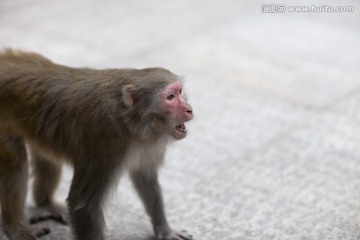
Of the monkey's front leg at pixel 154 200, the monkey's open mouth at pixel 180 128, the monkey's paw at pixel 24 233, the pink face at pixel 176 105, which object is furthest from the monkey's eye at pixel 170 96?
the monkey's paw at pixel 24 233

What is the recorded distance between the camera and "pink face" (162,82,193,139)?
148 inches

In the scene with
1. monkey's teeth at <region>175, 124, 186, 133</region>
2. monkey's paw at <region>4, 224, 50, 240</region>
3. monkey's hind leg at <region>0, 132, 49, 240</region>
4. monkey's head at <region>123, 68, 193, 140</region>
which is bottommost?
monkey's paw at <region>4, 224, 50, 240</region>

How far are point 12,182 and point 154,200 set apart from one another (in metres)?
0.95

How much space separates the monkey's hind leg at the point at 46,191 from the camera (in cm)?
470

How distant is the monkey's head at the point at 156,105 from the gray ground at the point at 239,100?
1.12 metres

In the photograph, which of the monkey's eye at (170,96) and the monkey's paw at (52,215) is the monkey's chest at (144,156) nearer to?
the monkey's eye at (170,96)

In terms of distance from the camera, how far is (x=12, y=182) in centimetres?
428

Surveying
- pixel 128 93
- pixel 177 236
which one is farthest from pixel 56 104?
pixel 177 236

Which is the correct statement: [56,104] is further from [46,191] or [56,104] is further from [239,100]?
[239,100]

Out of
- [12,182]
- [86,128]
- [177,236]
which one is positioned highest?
[86,128]

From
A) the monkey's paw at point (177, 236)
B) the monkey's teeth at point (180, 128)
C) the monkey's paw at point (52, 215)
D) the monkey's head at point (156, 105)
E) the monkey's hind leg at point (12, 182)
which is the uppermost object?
the monkey's head at point (156, 105)

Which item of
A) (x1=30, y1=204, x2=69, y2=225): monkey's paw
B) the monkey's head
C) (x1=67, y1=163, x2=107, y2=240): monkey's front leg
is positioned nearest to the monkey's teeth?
the monkey's head

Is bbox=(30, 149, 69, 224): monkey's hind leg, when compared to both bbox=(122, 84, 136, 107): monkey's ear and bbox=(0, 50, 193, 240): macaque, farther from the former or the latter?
bbox=(122, 84, 136, 107): monkey's ear

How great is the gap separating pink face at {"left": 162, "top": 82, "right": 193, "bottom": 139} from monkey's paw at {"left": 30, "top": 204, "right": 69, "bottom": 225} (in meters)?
1.45
